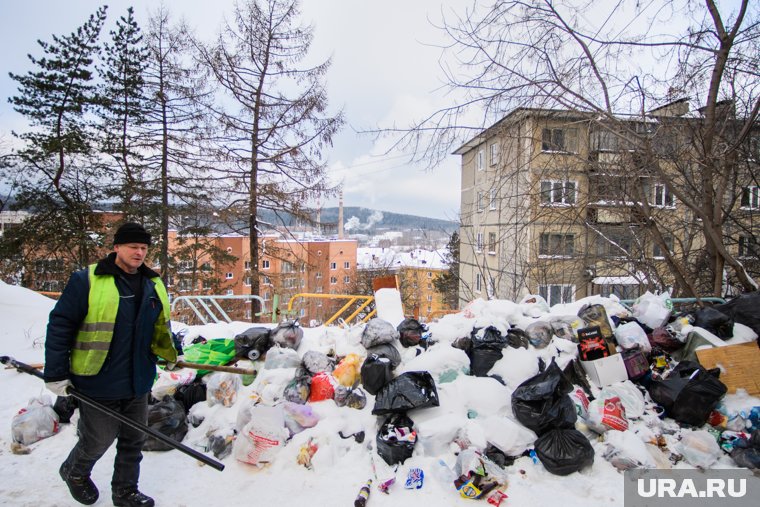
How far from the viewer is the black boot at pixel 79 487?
2.39m

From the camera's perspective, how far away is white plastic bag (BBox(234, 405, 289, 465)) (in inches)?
112

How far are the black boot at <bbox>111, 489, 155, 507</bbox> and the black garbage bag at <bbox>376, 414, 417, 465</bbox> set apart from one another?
1506 millimetres

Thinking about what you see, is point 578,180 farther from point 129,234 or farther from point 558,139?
point 129,234

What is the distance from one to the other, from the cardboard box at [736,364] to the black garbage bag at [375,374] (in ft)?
9.06

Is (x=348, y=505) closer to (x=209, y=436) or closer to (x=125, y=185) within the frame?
(x=209, y=436)

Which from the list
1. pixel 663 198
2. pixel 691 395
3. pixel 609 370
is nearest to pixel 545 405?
pixel 609 370

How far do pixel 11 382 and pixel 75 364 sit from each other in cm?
250

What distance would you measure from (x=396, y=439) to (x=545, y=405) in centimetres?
111

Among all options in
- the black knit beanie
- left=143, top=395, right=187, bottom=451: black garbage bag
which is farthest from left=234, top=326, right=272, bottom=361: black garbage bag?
the black knit beanie

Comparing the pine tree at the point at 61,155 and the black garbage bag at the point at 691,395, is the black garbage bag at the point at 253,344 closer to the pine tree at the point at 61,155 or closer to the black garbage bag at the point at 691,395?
the black garbage bag at the point at 691,395

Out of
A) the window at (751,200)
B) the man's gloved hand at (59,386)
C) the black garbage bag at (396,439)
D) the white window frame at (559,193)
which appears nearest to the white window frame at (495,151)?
the white window frame at (559,193)

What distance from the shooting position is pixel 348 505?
2516 millimetres

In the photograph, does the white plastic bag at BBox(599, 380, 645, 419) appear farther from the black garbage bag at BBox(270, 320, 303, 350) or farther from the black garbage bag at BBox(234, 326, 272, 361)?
the black garbage bag at BBox(234, 326, 272, 361)

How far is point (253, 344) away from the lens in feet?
13.3
